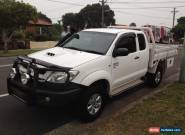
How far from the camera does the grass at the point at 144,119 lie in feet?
16.6

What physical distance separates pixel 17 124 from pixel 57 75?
128 centimetres

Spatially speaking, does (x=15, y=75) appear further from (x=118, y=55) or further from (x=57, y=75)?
(x=118, y=55)

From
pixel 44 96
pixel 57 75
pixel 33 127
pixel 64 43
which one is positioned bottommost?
pixel 33 127

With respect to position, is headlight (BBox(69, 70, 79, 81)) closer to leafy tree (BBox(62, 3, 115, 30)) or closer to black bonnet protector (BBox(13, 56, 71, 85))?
black bonnet protector (BBox(13, 56, 71, 85))

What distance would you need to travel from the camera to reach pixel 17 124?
540cm

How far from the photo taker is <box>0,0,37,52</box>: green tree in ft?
63.3

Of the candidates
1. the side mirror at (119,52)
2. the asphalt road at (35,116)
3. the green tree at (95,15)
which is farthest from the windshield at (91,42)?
the green tree at (95,15)

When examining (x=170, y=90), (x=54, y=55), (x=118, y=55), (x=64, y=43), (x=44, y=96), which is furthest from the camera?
(x=170, y=90)

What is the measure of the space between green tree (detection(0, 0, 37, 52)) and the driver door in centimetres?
1420

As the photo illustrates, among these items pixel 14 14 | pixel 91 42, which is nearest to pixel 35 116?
pixel 91 42

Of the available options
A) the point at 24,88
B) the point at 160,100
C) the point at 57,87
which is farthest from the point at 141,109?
the point at 24,88

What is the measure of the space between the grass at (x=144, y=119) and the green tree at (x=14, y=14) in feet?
48.4

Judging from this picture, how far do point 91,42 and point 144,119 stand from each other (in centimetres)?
213

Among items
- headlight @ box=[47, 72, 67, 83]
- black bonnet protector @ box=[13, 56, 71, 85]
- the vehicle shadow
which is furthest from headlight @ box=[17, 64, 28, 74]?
the vehicle shadow
